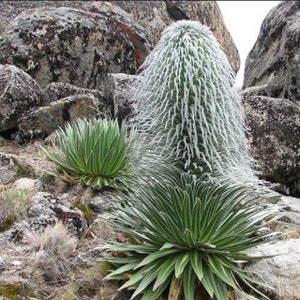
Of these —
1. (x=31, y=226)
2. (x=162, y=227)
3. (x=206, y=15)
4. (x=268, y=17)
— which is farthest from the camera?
(x=206, y=15)

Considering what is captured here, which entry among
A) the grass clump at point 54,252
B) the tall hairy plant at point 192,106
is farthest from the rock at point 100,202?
the tall hairy plant at point 192,106

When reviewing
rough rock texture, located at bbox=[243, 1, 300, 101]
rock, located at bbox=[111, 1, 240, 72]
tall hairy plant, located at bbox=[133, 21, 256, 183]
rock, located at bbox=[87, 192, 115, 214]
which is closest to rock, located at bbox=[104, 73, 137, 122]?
rock, located at bbox=[87, 192, 115, 214]

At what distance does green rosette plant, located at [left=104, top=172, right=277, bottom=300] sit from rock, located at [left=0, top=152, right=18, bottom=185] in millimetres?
2154

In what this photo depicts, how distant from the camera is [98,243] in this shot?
533 centimetres

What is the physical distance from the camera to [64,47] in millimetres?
10188

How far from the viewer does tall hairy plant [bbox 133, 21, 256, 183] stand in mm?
4750

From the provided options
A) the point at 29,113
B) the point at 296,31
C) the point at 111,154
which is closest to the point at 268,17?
the point at 296,31

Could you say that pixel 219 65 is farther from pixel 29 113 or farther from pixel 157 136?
pixel 29 113

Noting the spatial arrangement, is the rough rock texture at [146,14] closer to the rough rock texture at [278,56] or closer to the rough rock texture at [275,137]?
the rough rock texture at [278,56]

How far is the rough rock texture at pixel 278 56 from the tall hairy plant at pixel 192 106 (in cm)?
473

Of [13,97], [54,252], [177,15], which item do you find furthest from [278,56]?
[177,15]

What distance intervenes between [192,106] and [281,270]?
178 cm

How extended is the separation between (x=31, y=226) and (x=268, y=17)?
8.75 metres

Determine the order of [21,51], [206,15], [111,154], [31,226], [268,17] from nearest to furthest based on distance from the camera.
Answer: [31,226] < [111,154] < [21,51] < [268,17] < [206,15]
